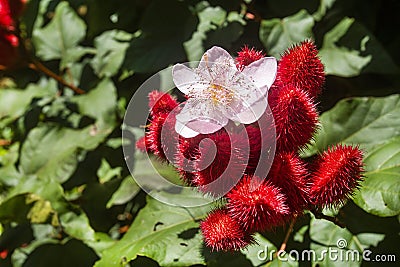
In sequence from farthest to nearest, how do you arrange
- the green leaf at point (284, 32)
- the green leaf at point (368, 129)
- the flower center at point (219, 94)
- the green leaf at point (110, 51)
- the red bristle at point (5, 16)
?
the green leaf at point (110, 51) → the red bristle at point (5, 16) → the green leaf at point (284, 32) → the green leaf at point (368, 129) → the flower center at point (219, 94)

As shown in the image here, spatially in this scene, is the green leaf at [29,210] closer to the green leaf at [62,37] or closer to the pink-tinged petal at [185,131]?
the green leaf at [62,37]

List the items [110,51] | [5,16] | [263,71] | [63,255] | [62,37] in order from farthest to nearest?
[62,37], [110,51], [5,16], [63,255], [263,71]

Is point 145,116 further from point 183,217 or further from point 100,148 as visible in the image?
point 100,148

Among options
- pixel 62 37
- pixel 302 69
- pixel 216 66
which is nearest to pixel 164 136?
pixel 216 66

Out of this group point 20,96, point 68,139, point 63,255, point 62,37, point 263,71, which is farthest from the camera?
point 20,96

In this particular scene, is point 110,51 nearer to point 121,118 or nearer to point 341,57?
point 121,118

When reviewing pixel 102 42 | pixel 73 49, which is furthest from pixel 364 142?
pixel 73 49

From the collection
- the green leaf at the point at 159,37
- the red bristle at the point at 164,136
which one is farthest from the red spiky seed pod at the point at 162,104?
the green leaf at the point at 159,37

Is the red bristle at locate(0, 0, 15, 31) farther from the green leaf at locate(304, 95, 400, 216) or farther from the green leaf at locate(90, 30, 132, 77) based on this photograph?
the green leaf at locate(304, 95, 400, 216)
